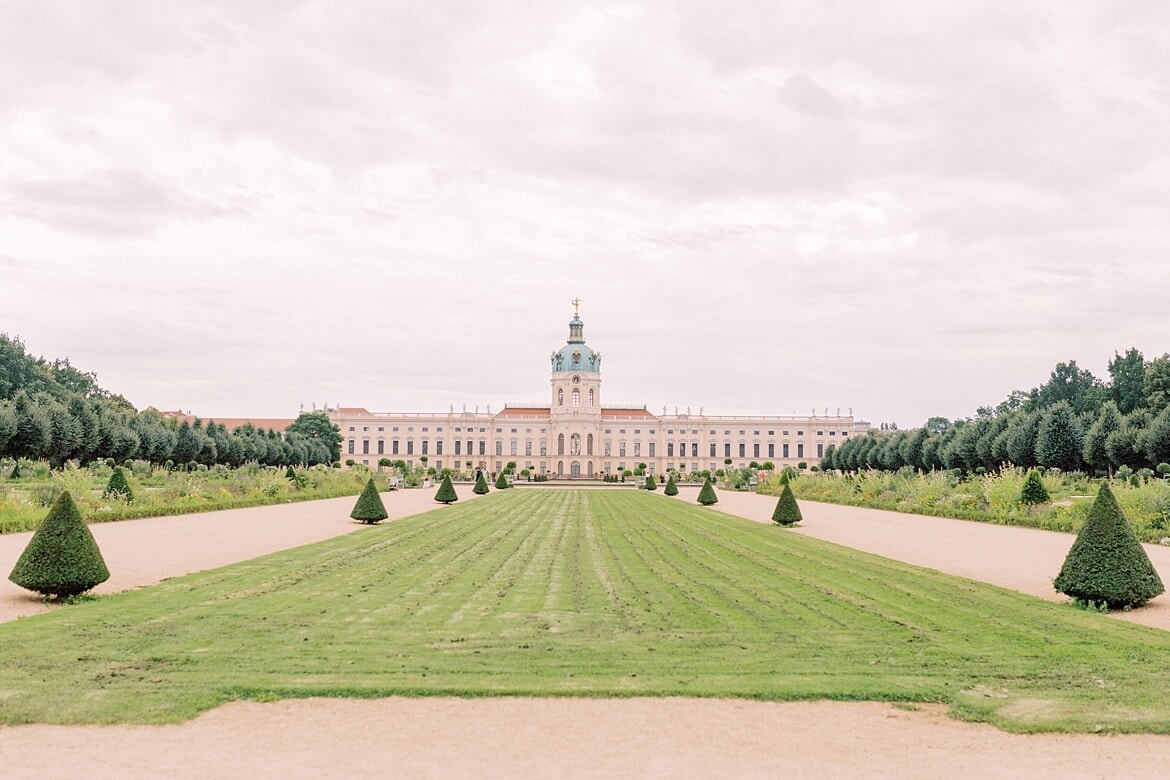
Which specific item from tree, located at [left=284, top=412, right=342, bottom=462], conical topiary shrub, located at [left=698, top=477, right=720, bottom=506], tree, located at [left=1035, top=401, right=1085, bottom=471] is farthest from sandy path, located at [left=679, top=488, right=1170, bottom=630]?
tree, located at [left=284, top=412, right=342, bottom=462]

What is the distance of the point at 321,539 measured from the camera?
19016 millimetres

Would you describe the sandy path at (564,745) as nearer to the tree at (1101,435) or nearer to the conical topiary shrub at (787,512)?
the conical topiary shrub at (787,512)

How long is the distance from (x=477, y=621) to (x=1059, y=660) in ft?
17.9

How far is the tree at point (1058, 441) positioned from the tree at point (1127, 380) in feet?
Answer: 86.1

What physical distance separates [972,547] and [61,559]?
51.9 feet

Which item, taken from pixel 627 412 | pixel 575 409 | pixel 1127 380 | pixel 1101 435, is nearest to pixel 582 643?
pixel 1101 435

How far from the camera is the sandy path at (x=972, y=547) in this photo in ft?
41.7

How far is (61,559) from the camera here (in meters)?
10.3

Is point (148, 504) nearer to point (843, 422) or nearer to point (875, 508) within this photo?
point (875, 508)

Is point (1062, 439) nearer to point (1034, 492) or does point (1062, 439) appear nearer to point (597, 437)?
point (1034, 492)

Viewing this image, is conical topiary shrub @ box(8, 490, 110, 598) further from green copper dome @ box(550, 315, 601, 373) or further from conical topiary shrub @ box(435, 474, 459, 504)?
green copper dome @ box(550, 315, 601, 373)

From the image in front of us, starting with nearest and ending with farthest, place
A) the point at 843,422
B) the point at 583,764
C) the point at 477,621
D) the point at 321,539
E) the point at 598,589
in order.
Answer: the point at 583,764 → the point at 477,621 → the point at 598,589 → the point at 321,539 → the point at 843,422

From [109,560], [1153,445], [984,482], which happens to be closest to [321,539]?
[109,560]

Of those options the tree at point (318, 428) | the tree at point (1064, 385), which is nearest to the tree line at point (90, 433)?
the tree at point (318, 428)
